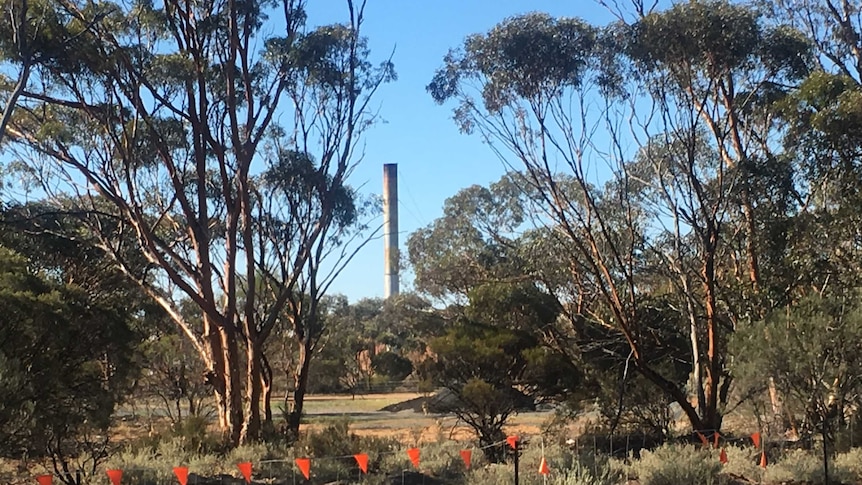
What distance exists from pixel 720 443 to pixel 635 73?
785 cm

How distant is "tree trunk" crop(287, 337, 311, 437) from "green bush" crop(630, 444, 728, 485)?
8794 mm

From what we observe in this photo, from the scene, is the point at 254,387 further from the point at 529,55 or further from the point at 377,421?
the point at 377,421

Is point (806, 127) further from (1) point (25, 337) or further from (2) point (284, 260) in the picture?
(1) point (25, 337)

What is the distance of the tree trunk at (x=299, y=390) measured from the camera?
19062 millimetres

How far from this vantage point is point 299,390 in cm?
1973

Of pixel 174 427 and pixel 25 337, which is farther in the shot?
pixel 174 427

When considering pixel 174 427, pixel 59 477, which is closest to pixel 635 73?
pixel 174 427

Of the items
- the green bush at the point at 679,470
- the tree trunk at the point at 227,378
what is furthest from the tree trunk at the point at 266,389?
the green bush at the point at 679,470

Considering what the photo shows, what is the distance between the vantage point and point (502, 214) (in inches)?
1254

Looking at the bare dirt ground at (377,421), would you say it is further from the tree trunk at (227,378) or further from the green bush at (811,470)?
the green bush at (811,470)

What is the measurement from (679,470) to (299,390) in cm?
1066

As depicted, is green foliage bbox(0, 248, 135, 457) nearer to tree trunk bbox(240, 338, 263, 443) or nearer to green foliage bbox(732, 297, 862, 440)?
tree trunk bbox(240, 338, 263, 443)

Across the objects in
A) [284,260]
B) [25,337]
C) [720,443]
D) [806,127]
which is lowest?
[720,443]

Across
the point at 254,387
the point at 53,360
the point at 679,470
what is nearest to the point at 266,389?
the point at 254,387
